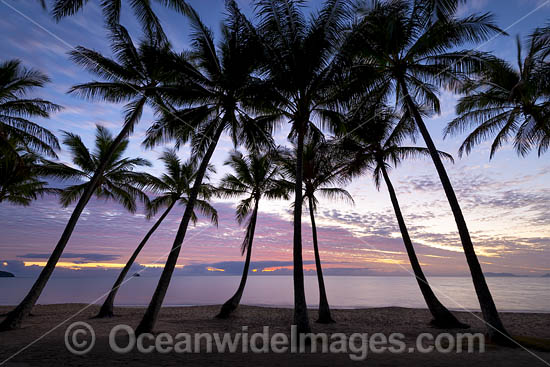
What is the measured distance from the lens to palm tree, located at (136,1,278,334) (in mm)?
10125

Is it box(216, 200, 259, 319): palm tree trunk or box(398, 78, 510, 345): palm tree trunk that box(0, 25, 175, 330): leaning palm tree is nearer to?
box(216, 200, 259, 319): palm tree trunk

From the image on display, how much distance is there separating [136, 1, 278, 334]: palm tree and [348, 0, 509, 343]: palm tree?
383 cm

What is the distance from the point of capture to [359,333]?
9906mm

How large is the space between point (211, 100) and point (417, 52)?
7617mm

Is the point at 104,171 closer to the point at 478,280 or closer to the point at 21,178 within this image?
the point at 21,178

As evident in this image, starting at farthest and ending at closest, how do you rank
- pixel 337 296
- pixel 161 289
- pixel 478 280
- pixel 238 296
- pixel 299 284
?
1. pixel 337 296
2. pixel 238 296
3. pixel 161 289
4. pixel 299 284
5. pixel 478 280

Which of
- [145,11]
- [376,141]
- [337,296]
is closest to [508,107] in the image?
[376,141]

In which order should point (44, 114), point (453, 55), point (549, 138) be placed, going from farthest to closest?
point (44, 114) < point (549, 138) < point (453, 55)

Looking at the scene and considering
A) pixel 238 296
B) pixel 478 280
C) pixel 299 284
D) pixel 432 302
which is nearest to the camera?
pixel 478 280

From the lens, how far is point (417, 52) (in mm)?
9891

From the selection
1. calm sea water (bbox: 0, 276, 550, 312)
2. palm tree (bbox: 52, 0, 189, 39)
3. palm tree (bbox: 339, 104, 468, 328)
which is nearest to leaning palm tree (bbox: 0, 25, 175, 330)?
palm tree (bbox: 52, 0, 189, 39)

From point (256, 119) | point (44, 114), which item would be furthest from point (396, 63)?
point (44, 114)

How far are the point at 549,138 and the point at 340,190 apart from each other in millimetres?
8907

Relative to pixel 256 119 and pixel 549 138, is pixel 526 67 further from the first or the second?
pixel 256 119
